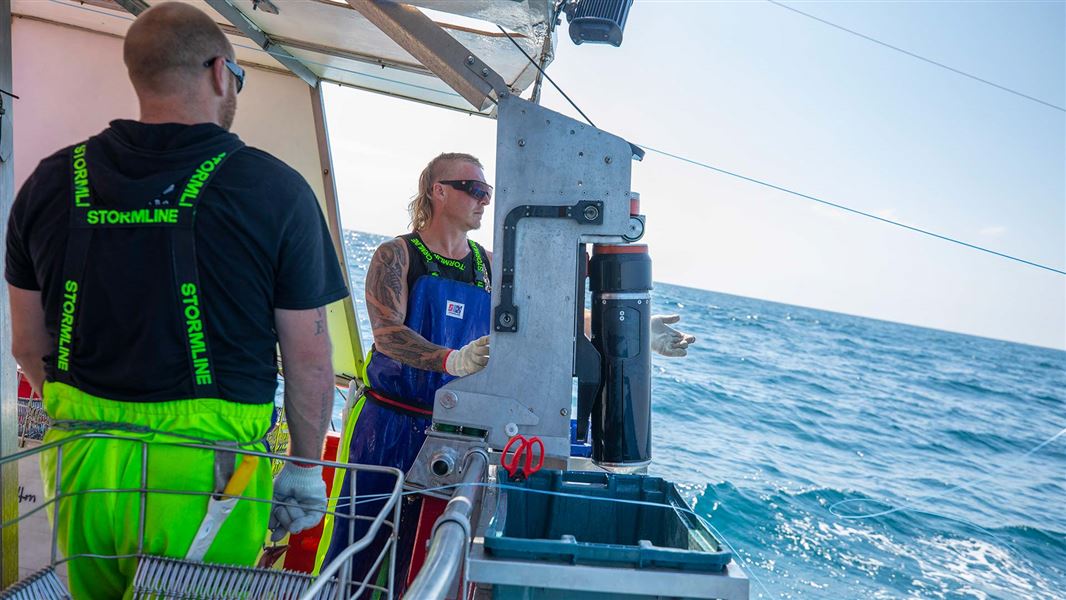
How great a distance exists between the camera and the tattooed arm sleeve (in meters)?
2.96

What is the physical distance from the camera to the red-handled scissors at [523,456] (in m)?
2.18

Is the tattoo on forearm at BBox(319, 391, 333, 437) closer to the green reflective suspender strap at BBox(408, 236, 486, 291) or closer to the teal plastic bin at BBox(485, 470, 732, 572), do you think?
the teal plastic bin at BBox(485, 470, 732, 572)

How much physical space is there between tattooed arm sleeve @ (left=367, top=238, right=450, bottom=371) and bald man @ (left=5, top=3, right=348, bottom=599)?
1230mm

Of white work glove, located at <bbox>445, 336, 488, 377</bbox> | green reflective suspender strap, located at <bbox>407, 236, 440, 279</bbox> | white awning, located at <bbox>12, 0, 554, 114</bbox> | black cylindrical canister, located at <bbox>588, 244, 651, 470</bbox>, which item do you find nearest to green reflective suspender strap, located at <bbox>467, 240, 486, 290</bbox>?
green reflective suspender strap, located at <bbox>407, 236, 440, 279</bbox>

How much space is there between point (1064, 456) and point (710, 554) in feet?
71.6

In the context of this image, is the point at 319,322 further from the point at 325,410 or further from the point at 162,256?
the point at 162,256

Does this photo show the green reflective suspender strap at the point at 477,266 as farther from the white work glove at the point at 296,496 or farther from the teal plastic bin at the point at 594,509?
the white work glove at the point at 296,496

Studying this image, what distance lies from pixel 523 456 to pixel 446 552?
0.95 meters

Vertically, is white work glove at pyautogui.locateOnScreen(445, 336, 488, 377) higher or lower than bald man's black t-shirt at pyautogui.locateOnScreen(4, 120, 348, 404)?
lower

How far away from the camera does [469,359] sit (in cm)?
257

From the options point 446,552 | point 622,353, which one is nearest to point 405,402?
point 622,353

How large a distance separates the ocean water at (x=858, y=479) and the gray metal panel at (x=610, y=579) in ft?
16.3

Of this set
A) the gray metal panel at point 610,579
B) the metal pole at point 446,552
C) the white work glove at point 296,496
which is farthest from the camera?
the white work glove at point 296,496

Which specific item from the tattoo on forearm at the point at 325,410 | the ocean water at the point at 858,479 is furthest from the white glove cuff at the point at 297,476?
the ocean water at the point at 858,479
